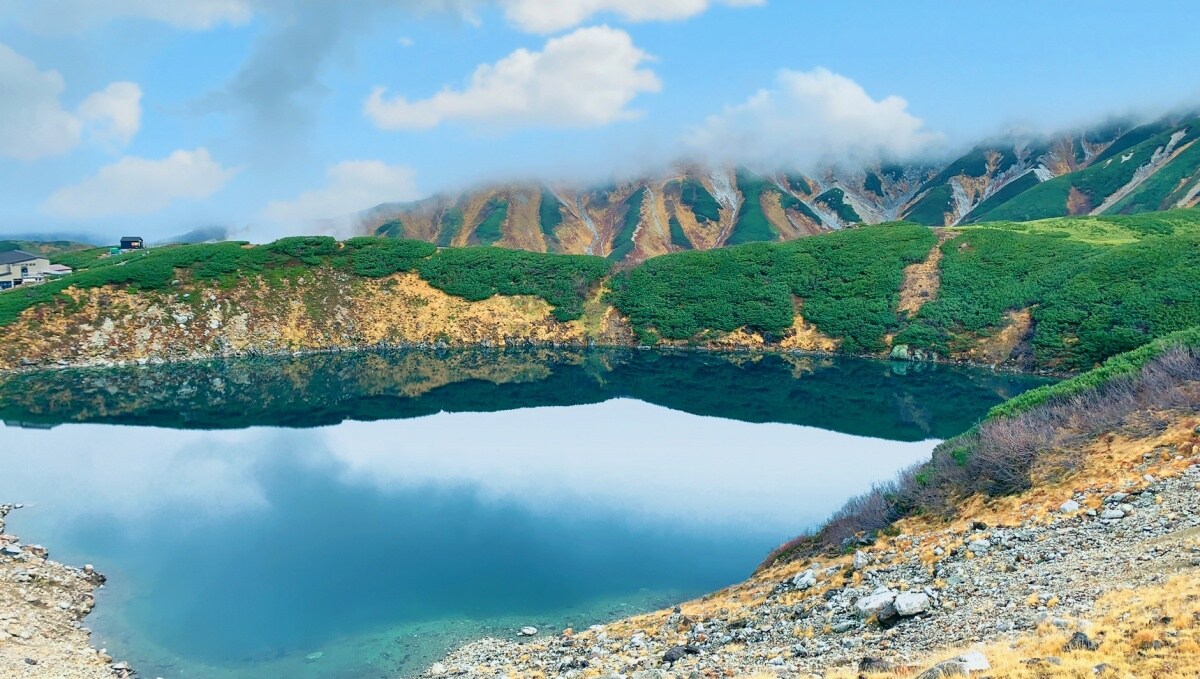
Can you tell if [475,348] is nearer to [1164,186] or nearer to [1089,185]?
[1164,186]

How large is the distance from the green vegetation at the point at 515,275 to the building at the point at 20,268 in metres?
65.1

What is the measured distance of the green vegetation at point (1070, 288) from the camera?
69625 mm

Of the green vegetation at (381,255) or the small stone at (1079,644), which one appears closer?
the small stone at (1079,644)

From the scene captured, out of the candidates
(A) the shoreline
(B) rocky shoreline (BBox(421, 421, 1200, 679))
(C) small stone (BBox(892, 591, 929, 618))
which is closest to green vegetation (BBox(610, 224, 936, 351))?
(A) the shoreline

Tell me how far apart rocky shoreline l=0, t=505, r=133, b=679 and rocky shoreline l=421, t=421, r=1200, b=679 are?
10555mm

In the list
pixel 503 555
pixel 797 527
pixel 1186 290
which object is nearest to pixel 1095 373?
pixel 797 527

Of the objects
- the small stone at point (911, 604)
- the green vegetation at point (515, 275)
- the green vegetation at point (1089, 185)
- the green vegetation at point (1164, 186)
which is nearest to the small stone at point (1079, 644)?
the small stone at point (911, 604)

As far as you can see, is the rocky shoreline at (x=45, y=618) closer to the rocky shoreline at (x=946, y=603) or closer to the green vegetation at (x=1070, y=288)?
the rocky shoreline at (x=946, y=603)

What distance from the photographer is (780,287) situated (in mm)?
98500

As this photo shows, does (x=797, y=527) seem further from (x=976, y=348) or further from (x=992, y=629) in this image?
(x=976, y=348)

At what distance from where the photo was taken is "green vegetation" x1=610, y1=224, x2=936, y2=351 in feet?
303

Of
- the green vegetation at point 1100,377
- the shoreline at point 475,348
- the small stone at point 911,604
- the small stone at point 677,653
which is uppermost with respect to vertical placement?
the green vegetation at point 1100,377

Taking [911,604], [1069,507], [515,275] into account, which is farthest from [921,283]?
[911,604]

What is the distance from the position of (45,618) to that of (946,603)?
28381 millimetres
